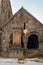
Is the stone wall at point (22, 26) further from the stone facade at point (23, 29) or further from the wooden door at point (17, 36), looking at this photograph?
the wooden door at point (17, 36)

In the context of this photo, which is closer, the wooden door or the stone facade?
the wooden door

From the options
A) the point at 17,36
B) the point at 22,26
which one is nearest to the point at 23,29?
the point at 22,26

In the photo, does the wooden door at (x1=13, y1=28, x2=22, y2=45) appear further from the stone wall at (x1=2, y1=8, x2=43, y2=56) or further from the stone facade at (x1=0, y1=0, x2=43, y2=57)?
the stone wall at (x1=2, y1=8, x2=43, y2=56)

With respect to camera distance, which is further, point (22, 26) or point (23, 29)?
point (22, 26)

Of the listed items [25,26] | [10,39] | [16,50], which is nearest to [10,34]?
[10,39]

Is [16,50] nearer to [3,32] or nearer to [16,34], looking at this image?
[16,34]

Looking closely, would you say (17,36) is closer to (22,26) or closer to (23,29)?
(23,29)

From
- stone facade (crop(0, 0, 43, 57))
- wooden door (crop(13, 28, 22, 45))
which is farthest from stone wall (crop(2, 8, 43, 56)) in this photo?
wooden door (crop(13, 28, 22, 45))

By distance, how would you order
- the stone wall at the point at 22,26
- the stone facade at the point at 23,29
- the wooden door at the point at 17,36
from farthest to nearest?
the stone wall at the point at 22,26, the stone facade at the point at 23,29, the wooden door at the point at 17,36

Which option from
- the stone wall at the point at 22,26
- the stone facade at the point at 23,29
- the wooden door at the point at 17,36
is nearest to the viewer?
the wooden door at the point at 17,36

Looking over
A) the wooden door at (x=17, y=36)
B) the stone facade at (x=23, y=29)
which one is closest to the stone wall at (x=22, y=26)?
the stone facade at (x=23, y=29)

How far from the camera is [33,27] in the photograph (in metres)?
20.8

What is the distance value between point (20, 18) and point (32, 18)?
148 cm

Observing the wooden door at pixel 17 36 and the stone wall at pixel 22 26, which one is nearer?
the wooden door at pixel 17 36
